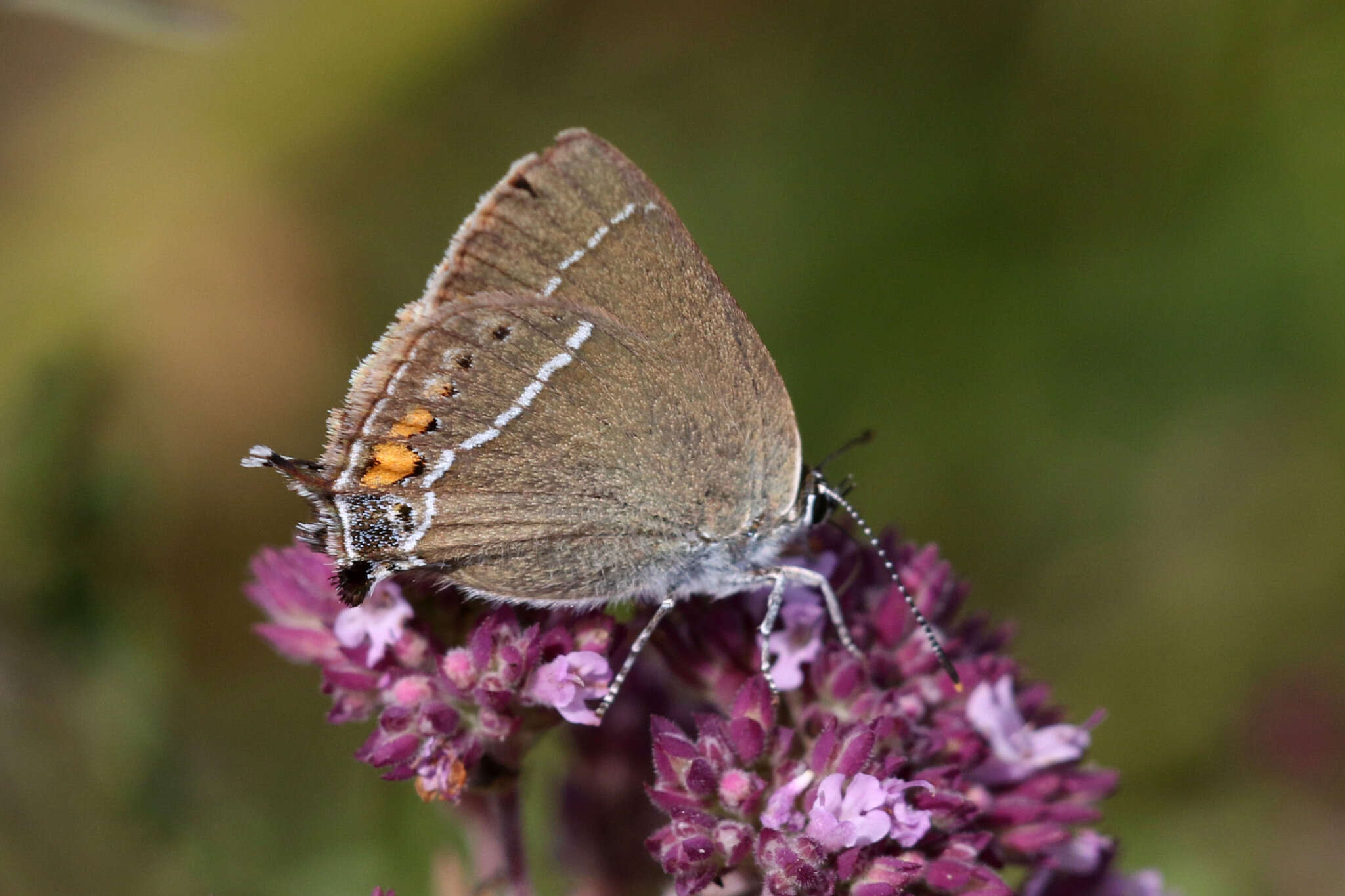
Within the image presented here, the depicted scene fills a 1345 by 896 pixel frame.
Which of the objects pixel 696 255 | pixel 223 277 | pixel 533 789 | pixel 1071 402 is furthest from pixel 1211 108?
pixel 223 277

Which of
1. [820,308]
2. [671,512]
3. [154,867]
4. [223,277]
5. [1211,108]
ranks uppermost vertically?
[1211,108]

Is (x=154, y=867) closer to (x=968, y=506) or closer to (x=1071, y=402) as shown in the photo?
(x=968, y=506)

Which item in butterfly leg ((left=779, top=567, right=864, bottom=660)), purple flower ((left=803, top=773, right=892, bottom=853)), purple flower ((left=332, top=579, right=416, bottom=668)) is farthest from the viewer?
butterfly leg ((left=779, top=567, right=864, bottom=660))

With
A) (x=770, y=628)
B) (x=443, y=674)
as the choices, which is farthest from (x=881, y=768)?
(x=443, y=674)

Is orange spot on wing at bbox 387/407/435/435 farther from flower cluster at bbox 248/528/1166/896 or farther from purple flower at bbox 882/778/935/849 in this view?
purple flower at bbox 882/778/935/849

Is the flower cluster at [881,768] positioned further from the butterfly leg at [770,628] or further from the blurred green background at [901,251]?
the blurred green background at [901,251]

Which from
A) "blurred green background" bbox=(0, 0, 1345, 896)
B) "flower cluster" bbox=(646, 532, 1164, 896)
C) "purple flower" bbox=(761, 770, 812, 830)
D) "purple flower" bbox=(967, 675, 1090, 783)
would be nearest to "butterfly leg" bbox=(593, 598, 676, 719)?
"flower cluster" bbox=(646, 532, 1164, 896)
